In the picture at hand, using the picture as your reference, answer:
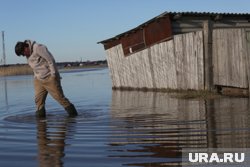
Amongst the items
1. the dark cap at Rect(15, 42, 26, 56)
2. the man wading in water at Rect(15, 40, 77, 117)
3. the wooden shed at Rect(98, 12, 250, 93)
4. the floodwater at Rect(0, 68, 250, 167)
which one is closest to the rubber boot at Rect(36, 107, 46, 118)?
the man wading in water at Rect(15, 40, 77, 117)

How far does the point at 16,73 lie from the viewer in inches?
2795

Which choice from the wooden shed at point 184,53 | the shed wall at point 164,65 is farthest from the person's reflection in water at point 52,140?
the shed wall at point 164,65

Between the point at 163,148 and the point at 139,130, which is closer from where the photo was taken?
the point at 163,148

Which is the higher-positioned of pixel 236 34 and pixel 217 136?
pixel 236 34

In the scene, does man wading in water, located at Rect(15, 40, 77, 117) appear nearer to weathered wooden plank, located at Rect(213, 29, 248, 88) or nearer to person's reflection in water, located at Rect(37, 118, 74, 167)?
person's reflection in water, located at Rect(37, 118, 74, 167)

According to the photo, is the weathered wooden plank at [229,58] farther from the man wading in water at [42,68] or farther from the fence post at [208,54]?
the man wading in water at [42,68]

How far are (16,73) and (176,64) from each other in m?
56.3

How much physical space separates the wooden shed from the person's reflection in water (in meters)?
5.97

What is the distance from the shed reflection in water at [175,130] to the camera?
6449 mm

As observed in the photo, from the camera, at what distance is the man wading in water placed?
10.9 meters

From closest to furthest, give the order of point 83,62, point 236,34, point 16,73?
1. point 236,34
2. point 16,73
3. point 83,62

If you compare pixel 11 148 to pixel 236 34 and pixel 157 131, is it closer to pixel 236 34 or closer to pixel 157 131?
pixel 157 131

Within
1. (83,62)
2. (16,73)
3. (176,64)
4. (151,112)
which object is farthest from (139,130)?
(83,62)

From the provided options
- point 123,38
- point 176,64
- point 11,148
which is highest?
point 123,38
